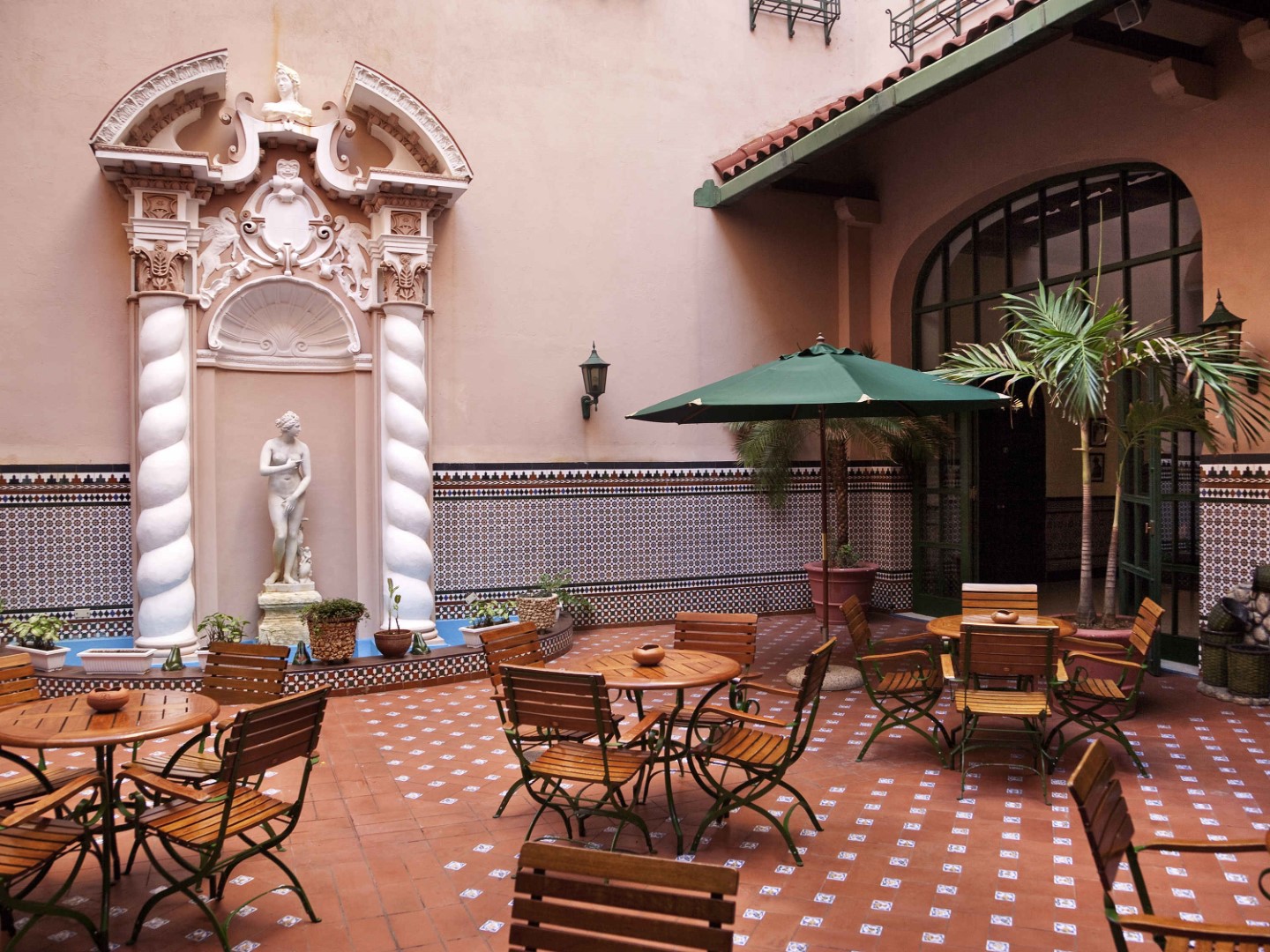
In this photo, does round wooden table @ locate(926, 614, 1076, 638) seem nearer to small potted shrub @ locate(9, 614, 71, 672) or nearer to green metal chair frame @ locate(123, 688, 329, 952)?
green metal chair frame @ locate(123, 688, 329, 952)

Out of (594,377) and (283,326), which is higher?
Result: (283,326)

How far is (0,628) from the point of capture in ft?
26.0

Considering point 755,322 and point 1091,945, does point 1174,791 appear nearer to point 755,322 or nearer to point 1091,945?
point 1091,945

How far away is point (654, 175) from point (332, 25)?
3.40 metres

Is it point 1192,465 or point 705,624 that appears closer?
point 705,624

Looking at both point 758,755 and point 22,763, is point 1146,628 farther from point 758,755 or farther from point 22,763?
point 22,763

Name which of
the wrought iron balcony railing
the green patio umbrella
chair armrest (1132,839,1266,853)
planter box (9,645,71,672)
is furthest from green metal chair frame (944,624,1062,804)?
the wrought iron balcony railing

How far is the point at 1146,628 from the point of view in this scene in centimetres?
Result: 565

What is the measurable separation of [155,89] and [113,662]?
14.9 ft

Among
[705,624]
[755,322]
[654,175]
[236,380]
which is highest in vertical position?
[654,175]

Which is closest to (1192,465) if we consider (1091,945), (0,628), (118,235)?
(1091,945)

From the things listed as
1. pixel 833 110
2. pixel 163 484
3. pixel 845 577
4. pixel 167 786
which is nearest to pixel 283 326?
pixel 163 484

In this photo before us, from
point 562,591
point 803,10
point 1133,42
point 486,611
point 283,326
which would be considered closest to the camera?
point 1133,42

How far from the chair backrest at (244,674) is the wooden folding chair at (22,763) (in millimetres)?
662
